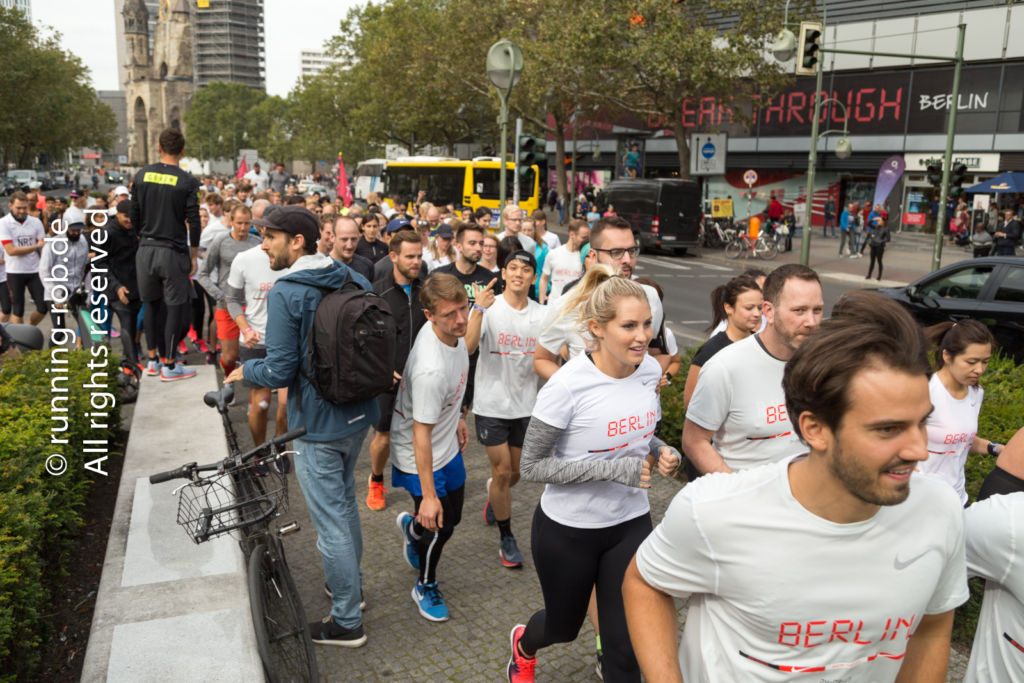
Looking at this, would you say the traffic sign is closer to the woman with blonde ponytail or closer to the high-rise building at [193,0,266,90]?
the woman with blonde ponytail

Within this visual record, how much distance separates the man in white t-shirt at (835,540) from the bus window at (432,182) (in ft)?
106

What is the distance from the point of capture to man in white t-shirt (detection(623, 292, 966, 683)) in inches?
64.8

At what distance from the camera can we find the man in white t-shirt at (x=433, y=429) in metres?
4.16

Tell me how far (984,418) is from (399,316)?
4103mm

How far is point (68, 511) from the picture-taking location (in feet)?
14.6

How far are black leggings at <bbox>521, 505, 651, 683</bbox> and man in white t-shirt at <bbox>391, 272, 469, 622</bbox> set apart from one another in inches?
36.4

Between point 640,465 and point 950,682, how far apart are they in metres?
2.09

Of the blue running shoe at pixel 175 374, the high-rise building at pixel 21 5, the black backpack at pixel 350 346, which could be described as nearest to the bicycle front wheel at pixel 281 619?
the black backpack at pixel 350 346

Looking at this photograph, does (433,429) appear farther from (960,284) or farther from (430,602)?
(960,284)

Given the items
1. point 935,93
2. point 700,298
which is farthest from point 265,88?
point 700,298

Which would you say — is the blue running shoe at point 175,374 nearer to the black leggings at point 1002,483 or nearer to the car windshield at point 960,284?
the black leggings at point 1002,483

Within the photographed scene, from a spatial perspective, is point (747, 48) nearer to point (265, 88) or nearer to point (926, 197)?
point (926, 197)

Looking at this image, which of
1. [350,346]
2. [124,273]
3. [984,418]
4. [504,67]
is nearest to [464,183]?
[504,67]

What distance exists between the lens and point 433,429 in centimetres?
434
